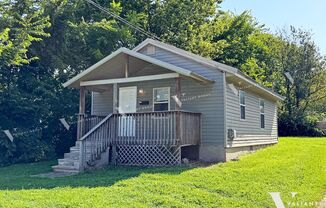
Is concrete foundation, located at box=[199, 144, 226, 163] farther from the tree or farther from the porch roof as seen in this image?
the tree

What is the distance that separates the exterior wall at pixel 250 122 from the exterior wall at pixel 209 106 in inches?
14.0

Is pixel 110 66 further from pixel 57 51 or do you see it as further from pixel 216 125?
pixel 57 51

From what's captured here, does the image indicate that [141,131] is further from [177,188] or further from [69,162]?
[177,188]

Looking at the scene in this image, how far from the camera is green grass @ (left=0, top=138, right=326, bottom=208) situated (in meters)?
6.11

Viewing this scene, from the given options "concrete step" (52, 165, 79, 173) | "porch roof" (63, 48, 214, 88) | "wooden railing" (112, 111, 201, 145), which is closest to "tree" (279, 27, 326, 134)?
"wooden railing" (112, 111, 201, 145)

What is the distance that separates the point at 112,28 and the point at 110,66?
17.2 feet

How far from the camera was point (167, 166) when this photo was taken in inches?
411

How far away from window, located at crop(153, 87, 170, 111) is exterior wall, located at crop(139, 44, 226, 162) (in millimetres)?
656

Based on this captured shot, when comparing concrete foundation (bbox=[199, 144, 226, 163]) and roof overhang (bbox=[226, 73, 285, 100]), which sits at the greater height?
roof overhang (bbox=[226, 73, 285, 100])

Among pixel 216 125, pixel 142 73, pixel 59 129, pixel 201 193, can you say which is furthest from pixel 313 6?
pixel 59 129

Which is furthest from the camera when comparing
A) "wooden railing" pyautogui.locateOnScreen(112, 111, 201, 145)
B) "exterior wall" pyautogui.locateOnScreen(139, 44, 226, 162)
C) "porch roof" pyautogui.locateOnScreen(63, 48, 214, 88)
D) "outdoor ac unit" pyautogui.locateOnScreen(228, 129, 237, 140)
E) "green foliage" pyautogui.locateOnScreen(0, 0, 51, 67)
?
"green foliage" pyautogui.locateOnScreen(0, 0, 51, 67)

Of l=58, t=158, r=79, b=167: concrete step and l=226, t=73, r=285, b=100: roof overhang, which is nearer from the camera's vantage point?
l=58, t=158, r=79, b=167: concrete step

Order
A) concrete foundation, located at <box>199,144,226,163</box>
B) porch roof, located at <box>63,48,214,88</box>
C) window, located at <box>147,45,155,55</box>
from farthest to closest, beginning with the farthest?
1. window, located at <box>147,45,155,55</box>
2. concrete foundation, located at <box>199,144,226,163</box>
3. porch roof, located at <box>63,48,214,88</box>

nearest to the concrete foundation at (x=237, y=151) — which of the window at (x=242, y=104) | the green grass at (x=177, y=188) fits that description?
the window at (x=242, y=104)
